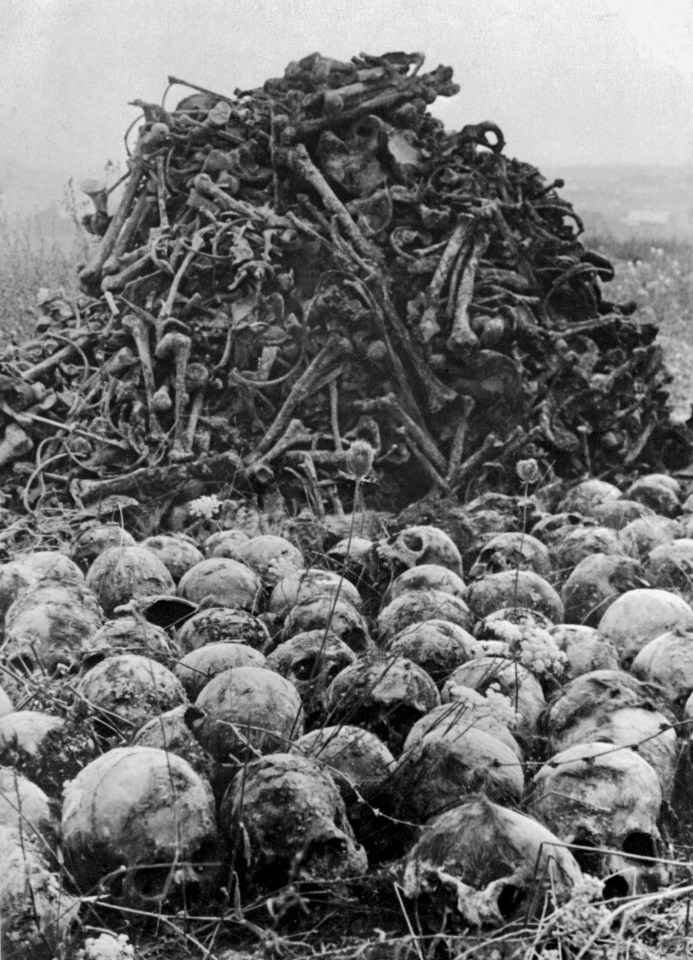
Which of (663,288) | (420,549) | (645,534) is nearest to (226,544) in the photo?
(420,549)

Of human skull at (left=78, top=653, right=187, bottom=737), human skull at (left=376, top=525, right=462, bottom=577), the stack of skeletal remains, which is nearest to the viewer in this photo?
human skull at (left=78, top=653, right=187, bottom=737)

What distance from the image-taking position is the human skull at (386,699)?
14.3 ft

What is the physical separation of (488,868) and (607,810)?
688 millimetres

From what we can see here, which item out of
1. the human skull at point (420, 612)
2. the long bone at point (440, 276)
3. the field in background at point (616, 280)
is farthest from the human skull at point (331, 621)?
the field in background at point (616, 280)

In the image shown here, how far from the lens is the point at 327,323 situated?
8312 mm

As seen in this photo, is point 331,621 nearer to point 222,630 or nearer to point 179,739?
point 222,630

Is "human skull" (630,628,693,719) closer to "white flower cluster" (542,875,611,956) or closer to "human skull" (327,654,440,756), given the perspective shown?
"human skull" (327,654,440,756)

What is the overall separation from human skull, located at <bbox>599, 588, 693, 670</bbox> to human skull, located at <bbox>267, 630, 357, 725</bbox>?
4.05 feet

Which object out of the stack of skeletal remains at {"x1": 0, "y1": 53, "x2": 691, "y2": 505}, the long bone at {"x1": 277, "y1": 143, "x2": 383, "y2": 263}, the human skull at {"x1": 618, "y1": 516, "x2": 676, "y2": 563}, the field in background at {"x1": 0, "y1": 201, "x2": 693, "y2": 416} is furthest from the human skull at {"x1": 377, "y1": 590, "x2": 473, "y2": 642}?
the field in background at {"x1": 0, "y1": 201, "x2": 693, "y2": 416}

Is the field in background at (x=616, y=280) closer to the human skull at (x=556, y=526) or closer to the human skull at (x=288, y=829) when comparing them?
the human skull at (x=556, y=526)

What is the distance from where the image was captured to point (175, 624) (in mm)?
5496

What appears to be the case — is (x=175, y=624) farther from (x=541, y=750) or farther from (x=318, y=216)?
(x=318, y=216)

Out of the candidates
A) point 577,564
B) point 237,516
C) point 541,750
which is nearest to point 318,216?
point 237,516

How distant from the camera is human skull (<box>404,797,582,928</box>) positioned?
3293 mm
